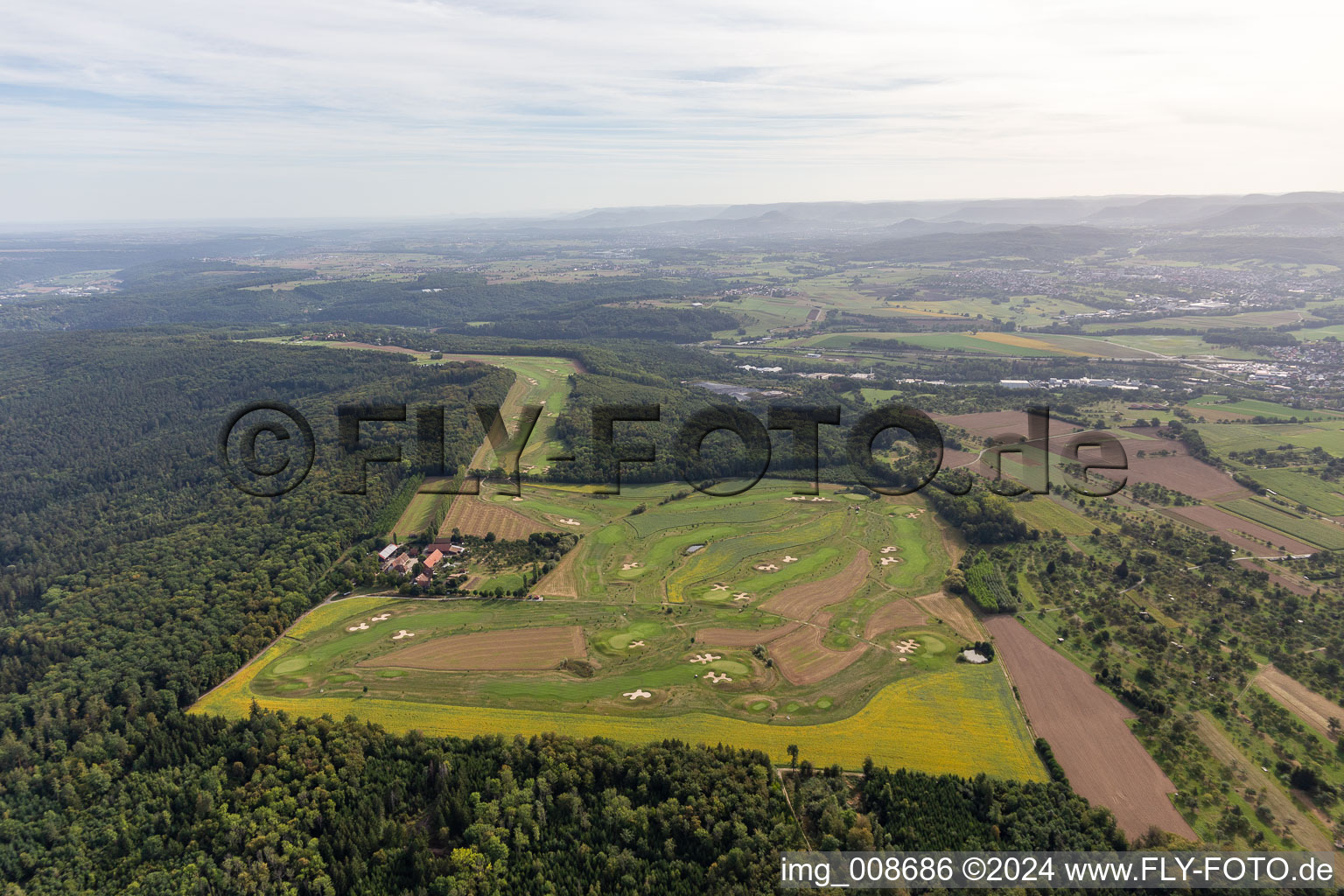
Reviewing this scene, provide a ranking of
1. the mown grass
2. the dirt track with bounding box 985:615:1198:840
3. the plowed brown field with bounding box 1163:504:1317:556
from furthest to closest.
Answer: the plowed brown field with bounding box 1163:504:1317:556 < the mown grass < the dirt track with bounding box 985:615:1198:840

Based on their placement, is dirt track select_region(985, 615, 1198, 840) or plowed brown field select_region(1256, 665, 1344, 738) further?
plowed brown field select_region(1256, 665, 1344, 738)

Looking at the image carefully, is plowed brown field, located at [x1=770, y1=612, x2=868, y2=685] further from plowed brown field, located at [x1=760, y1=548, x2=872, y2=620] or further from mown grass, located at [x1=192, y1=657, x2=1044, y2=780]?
mown grass, located at [x1=192, y1=657, x2=1044, y2=780]

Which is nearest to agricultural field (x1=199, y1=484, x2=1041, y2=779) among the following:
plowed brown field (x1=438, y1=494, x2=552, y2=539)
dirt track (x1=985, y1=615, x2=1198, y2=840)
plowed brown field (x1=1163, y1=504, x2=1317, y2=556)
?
dirt track (x1=985, y1=615, x2=1198, y2=840)

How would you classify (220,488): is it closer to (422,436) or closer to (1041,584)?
(422,436)

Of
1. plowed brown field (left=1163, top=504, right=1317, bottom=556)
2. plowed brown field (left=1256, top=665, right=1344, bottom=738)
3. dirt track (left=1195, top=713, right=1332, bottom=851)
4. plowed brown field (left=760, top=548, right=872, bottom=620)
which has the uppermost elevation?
plowed brown field (left=1163, top=504, right=1317, bottom=556)

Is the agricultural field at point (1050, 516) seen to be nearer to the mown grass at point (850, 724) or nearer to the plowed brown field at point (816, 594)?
the plowed brown field at point (816, 594)

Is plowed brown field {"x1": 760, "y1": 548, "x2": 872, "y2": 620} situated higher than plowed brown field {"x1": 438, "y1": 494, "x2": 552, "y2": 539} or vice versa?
plowed brown field {"x1": 438, "y1": 494, "x2": 552, "y2": 539}

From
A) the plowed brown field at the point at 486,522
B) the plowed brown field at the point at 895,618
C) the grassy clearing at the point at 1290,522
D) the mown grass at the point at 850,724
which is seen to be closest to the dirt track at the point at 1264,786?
the mown grass at the point at 850,724

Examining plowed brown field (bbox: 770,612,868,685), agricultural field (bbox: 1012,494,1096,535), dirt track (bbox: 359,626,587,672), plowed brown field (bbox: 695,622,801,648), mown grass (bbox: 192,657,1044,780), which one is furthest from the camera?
agricultural field (bbox: 1012,494,1096,535)
